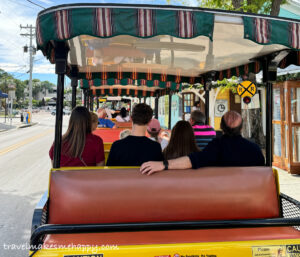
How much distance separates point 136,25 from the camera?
2352mm

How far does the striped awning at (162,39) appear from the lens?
234 cm

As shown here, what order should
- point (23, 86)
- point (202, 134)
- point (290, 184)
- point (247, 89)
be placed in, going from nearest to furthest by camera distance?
1. point (202, 134)
2. point (290, 184)
3. point (247, 89)
4. point (23, 86)

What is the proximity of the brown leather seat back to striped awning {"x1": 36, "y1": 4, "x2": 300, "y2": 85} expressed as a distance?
44.2 inches

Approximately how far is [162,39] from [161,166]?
71.0 inches

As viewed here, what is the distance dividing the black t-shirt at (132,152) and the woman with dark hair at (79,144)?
1.55 feet

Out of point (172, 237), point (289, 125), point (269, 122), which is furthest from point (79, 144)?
point (289, 125)

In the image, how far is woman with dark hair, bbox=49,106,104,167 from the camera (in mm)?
3289

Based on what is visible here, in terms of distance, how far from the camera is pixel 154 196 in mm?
2451

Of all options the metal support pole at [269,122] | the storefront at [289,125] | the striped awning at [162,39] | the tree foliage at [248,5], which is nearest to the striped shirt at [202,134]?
the striped awning at [162,39]

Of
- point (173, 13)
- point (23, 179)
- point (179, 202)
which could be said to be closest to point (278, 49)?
point (173, 13)

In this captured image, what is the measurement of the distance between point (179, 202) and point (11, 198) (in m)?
4.44

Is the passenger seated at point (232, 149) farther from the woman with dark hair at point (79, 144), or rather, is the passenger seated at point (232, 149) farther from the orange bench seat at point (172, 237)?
the woman with dark hair at point (79, 144)

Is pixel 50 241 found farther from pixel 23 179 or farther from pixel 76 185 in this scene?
pixel 23 179

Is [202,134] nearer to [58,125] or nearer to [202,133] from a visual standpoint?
[202,133]
